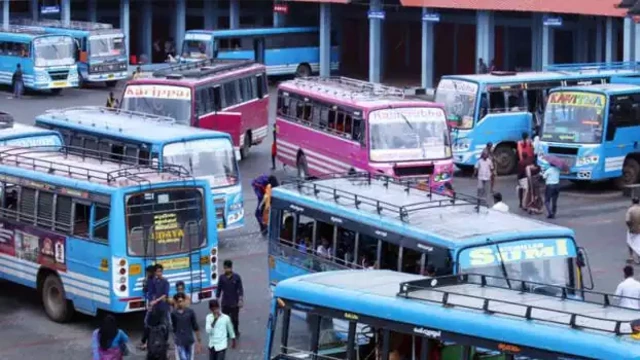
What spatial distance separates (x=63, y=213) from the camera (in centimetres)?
2139

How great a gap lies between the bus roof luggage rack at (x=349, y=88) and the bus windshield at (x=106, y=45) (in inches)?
774

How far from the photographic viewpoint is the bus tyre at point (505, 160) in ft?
115

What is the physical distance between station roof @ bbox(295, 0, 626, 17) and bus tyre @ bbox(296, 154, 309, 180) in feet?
42.6

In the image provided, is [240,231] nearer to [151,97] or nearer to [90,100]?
[151,97]

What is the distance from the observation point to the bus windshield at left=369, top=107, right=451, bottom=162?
29.5 metres

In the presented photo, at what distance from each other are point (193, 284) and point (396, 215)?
3.57m

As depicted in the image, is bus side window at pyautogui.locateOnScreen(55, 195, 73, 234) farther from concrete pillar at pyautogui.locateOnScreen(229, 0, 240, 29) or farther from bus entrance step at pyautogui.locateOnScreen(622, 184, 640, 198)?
concrete pillar at pyautogui.locateOnScreen(229, 0, 240, 29)

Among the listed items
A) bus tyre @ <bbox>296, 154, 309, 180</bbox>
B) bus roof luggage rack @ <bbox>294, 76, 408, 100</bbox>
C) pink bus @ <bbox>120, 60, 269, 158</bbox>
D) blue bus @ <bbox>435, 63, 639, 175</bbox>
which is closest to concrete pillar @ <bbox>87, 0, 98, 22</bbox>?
pink bus @ <bbox>120, 60, 269, 158</bbox>

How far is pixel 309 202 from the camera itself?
20.5 metres

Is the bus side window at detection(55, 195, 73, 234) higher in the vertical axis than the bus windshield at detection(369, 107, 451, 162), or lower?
lower

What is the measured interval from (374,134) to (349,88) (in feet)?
10.5

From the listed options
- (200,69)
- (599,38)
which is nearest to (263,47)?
(599,38)

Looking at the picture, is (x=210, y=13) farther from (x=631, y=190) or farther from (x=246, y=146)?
(x=631, y=190)

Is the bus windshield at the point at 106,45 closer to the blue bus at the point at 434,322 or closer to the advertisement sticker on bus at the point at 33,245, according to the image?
the advertisement sticker on bus at the point at 33,245
